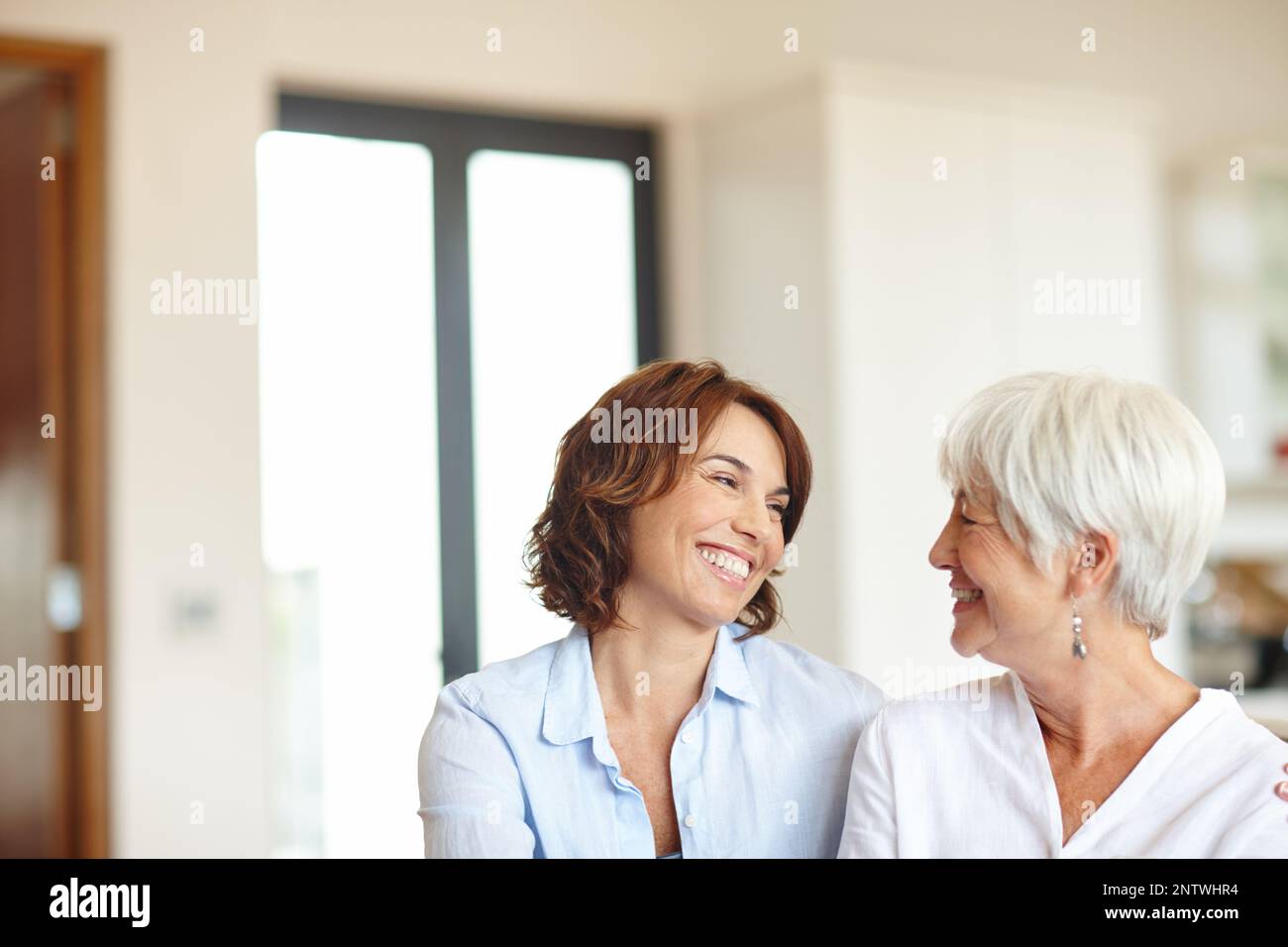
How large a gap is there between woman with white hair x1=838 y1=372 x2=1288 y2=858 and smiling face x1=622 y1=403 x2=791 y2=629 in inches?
8.1

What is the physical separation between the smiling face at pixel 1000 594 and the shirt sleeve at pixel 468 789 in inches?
15.9

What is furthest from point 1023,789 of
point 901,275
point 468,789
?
point 901,275

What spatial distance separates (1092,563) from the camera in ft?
3.53

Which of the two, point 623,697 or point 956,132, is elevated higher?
point 956,132

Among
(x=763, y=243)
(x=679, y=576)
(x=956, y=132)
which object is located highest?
(x=956, y=132)

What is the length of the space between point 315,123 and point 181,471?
81cm

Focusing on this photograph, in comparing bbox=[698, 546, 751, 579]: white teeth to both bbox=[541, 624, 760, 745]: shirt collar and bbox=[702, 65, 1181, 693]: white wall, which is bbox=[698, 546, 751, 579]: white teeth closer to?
bbox=[541, 624, 760, 745]: shirt collar

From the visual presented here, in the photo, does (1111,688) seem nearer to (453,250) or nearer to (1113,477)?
(1113,477)

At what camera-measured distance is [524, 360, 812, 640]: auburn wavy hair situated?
1306 mm

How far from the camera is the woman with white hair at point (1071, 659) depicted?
40.9 inches

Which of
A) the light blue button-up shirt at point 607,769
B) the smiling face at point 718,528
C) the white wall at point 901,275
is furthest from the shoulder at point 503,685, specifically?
the white wall at point 901,275
